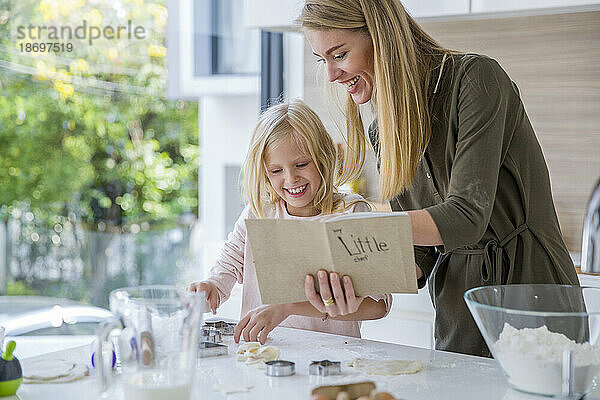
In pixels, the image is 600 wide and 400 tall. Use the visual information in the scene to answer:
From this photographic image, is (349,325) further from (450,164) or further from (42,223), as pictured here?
(42,223)

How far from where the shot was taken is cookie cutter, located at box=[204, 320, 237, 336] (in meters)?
1.48

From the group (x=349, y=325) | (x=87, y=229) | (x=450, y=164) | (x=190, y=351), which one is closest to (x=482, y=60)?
(x=450, y=164)

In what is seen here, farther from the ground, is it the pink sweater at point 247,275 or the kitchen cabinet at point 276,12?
the kitchen cabinet at point 276,12

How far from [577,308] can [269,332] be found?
1.78 feet

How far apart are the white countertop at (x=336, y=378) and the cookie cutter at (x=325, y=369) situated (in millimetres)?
11

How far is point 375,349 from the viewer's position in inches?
53.7

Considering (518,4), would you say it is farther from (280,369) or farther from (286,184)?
(280,369)

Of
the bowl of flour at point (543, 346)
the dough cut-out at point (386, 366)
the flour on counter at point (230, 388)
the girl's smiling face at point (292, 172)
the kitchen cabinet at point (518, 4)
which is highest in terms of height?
the kitchen cabinet at point (518, 4)

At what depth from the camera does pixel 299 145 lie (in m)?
1.82

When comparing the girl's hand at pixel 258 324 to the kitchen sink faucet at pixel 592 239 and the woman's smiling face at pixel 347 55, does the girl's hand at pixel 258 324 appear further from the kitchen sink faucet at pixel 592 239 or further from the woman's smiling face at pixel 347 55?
the kitchen sink faucet at pixel 592 239

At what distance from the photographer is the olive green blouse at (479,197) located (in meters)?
1.40

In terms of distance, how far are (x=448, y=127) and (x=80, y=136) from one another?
219 cm

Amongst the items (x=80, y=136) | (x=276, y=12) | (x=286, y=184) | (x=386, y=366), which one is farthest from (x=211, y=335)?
(x=80, y=136)

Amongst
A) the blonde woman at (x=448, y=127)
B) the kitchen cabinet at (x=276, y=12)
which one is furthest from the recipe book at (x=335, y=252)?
the kitchen cabinet at (x=276, y=12)
